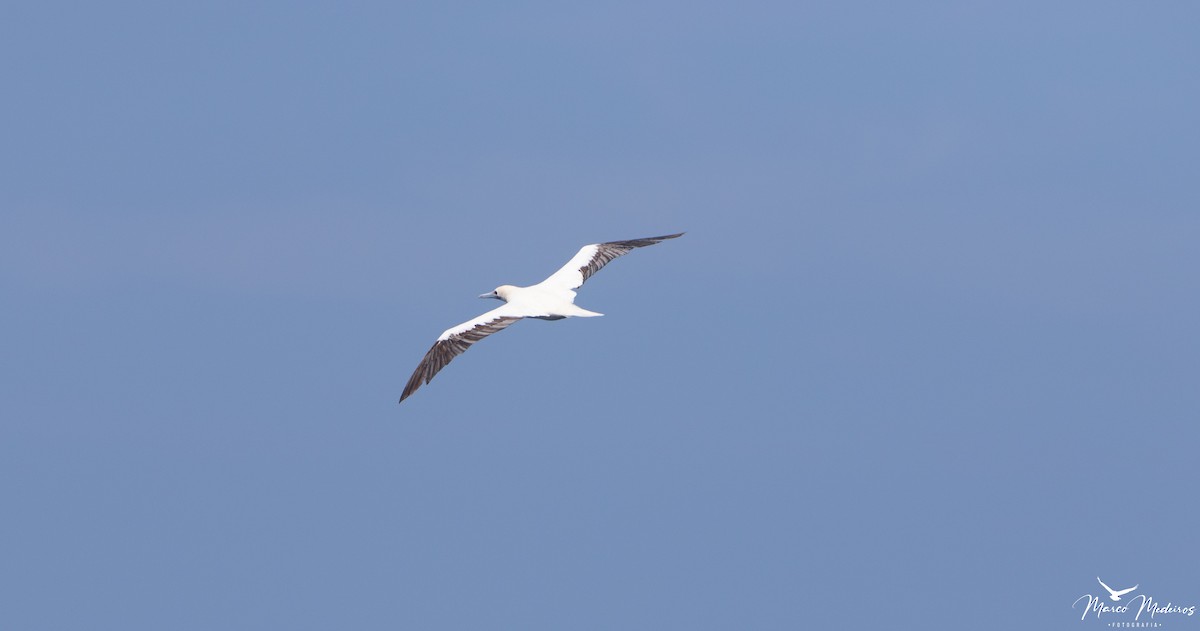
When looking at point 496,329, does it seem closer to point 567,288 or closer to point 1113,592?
point 567,288

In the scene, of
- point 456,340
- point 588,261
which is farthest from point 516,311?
point 588,261

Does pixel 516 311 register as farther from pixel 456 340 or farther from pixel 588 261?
pixel 588 261

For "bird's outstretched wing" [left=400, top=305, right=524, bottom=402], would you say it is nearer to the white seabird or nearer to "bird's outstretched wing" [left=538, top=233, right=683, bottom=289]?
the white seabird

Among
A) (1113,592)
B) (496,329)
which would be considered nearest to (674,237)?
(496,329)

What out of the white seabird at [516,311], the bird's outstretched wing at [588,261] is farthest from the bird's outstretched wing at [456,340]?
the bird's outstretched wing at [588,261]

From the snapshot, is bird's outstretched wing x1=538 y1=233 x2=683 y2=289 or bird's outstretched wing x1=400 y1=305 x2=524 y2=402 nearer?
bird's outstretched wing x1=400 y1=305 x2=524 y2=402

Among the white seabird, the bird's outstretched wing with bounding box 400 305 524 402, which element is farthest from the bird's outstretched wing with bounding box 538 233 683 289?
the bird's outstretched wing with bounding box 400 305 524 402

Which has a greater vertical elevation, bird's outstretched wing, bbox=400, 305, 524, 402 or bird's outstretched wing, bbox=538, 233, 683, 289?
bird's outstretched wing, bbox=538, 233, 683, 289
